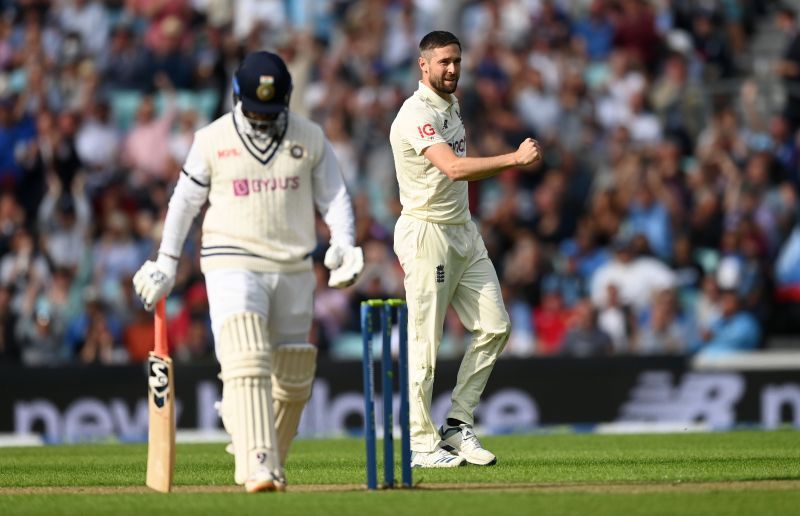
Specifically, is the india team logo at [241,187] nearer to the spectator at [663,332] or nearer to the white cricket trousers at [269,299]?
the white cricket trousers at [269,299]

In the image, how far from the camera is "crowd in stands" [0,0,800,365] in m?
15.3

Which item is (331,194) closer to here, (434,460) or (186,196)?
(186,196)

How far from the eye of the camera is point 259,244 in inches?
291

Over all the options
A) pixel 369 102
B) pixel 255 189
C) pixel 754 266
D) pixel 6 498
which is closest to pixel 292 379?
pixel 255 189

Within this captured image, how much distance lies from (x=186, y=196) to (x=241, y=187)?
27 cm

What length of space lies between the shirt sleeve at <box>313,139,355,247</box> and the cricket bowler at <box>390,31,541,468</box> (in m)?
1.35

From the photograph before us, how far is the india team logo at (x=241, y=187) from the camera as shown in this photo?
7383 mm

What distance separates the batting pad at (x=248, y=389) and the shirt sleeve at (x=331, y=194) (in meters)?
0.60

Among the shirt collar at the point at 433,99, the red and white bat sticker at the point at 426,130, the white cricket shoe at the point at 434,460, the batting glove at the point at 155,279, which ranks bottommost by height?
the white cricket shoe at the point at 434,460

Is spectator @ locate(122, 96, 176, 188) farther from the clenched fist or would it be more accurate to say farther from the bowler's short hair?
the clenched fist

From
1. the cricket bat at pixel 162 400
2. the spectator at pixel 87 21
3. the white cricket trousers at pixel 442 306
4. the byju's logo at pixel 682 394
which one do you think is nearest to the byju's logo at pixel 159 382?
the cricket bat at pixel 162 400

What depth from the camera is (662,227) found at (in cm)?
1631

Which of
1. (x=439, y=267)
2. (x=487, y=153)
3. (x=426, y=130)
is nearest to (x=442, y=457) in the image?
(x=439, y=267)

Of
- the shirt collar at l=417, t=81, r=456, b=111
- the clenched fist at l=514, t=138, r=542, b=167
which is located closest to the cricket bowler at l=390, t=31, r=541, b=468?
the shirt collar at l=417, t=81, r=456, b=111
